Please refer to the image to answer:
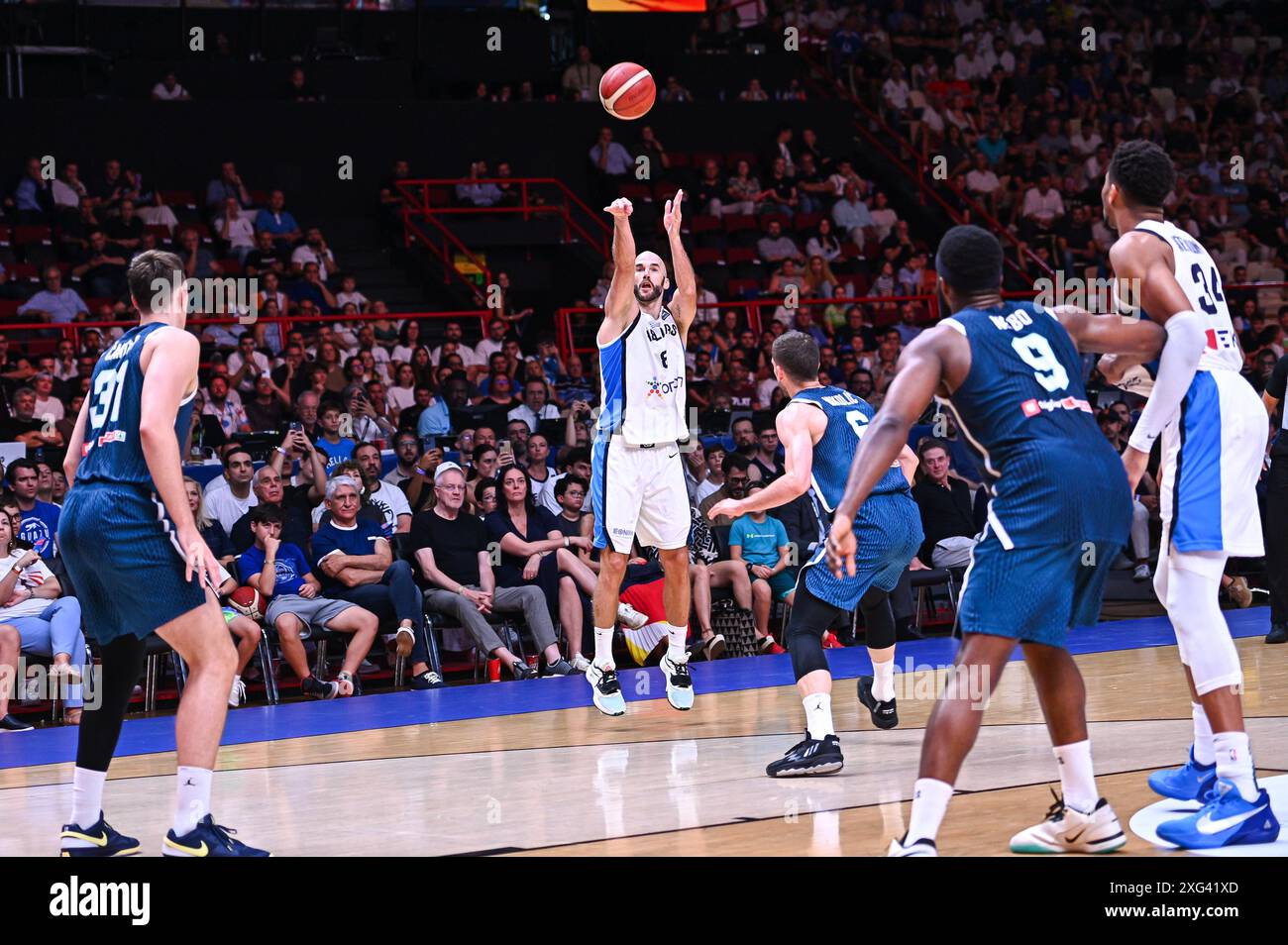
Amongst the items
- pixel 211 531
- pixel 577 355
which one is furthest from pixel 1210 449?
pixel 577 355

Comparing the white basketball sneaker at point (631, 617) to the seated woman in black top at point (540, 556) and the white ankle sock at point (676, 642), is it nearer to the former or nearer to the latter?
the seated woman in black top at point (540, 556)

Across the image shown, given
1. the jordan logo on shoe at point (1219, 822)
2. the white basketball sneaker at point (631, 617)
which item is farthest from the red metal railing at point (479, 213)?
the jordan logo on shoe at point (1219, 822)

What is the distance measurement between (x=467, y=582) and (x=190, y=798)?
5.87m

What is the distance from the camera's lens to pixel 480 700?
30.9ft

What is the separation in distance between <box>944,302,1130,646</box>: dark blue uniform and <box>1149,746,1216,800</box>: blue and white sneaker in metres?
1.04

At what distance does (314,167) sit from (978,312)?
15.4 metres

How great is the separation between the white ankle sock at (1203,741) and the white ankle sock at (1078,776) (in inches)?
30.5

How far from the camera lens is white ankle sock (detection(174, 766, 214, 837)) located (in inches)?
195

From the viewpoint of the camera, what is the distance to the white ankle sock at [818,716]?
647 cm

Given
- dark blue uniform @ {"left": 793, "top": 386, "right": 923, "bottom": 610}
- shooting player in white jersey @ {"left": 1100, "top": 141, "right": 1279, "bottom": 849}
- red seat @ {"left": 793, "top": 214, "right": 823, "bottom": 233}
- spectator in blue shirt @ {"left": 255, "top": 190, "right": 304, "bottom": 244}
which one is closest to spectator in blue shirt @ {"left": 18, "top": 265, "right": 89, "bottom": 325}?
spectator in blue shirt @ {"left": 255, "top": 190, "right": 304, "bottom": 244}

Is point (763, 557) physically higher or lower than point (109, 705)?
higher

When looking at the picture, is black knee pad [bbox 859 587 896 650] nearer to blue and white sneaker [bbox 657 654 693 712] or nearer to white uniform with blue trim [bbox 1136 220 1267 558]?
blue and white sneaker [bbox 657 654 693 712]

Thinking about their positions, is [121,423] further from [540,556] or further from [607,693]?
[540,556]
